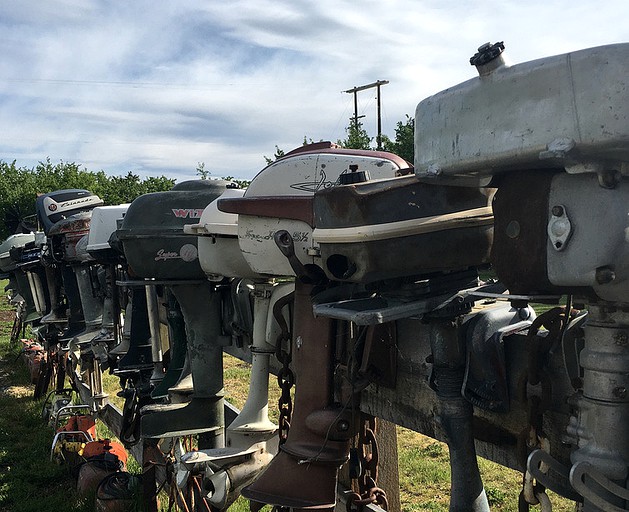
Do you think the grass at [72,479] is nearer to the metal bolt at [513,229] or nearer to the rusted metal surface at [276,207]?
the rusted metal surface at [276,207]

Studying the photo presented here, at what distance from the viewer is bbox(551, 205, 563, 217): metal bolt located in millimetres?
938

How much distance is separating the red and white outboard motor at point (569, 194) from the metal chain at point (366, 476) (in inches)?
23.9

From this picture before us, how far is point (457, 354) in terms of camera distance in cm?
129

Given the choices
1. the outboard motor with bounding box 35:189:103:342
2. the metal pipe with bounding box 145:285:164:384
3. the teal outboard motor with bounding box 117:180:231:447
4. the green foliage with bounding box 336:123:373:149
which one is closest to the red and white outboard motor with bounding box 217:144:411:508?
the teal outboard motor with bounding box 117:180:231:447

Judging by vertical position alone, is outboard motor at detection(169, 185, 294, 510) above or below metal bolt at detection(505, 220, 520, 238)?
below

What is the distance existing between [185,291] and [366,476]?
47.4 inches

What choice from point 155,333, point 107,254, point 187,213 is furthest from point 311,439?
point 107,254

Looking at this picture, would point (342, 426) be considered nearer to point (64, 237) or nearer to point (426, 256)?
point (426, 256)

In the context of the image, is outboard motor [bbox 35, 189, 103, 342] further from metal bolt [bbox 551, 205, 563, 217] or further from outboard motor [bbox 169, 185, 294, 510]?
metal bolt [bbox 551, 205, 563, 217]

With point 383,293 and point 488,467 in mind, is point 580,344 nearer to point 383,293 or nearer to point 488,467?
point 383,293

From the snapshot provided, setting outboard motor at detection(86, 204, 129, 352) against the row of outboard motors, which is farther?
outboard motor at detection(86, 204, 129, 352)

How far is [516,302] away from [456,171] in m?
0.23

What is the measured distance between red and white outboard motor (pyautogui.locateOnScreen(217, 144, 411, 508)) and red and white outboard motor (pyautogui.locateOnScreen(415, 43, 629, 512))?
0.56 meters

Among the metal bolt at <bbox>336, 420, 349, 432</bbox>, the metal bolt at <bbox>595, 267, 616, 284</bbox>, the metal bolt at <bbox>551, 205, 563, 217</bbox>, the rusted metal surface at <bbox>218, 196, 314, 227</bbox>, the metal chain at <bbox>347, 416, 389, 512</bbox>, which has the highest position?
the rusted metal surface at <bbox>218, 196, 314, 227</bbox>
